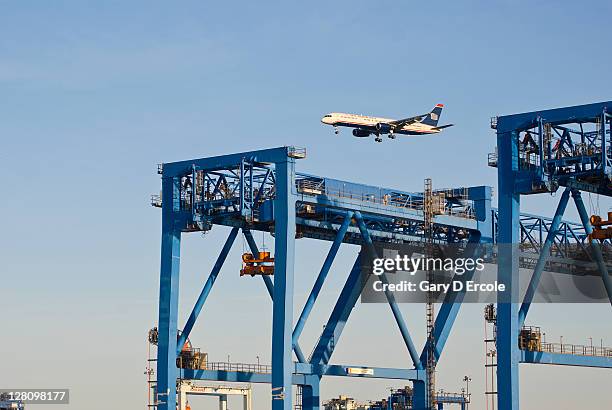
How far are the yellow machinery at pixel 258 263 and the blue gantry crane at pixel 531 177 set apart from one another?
19529 millimetres

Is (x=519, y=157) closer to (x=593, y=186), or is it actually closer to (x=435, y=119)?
(x=593, y=186)

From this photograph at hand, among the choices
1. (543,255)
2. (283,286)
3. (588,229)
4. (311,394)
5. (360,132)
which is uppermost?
(360,132)

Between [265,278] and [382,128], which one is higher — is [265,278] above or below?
below

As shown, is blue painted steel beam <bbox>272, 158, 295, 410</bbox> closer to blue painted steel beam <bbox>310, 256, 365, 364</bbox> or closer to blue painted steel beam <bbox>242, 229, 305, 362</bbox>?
blue painted steel beam <bbox>242, 229, 305, 362</bbox>

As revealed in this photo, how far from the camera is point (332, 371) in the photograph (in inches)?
3622

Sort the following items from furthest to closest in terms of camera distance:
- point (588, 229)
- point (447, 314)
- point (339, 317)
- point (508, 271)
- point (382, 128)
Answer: point (382, 128) → point (447, 314) → point (339, 317) → point (588, 229) → point (508, 271)

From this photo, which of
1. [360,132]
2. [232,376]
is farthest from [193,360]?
[360,132]

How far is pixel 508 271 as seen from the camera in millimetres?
73000

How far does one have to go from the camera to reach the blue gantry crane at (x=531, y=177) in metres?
72.8

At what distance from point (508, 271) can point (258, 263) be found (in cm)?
2234

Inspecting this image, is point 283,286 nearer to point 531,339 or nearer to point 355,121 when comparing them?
point 531,339

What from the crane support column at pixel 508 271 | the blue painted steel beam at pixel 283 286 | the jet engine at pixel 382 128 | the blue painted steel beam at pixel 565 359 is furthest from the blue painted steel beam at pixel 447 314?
the crane support column at pixel 508 271

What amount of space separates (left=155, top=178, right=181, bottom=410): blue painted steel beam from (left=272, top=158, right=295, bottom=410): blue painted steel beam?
8170 millimetres

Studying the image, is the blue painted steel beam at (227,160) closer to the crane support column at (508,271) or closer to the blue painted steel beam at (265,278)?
the blue painted steel beam at (265,278)
